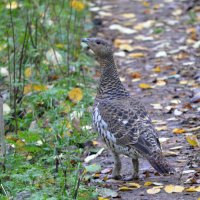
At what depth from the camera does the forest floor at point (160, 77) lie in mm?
6395

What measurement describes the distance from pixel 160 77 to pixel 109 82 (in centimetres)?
325

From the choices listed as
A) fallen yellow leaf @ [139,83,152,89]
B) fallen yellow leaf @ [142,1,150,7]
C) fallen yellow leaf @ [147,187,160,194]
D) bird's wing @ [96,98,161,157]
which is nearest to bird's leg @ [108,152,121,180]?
bird's wing @ [96,98,161,157]

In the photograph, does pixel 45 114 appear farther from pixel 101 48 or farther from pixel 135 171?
pixel 135 171

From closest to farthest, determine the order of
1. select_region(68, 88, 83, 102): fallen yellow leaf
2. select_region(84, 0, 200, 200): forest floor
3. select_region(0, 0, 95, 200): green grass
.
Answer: select_region(0, 0, 95, 200): green grass, select_region(84, 0, 200, 200): forest floor, select_region(68, 88, 83, 102): fallen yellow leaf

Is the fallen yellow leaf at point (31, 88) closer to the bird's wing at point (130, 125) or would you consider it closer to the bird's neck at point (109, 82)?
the bird's neck at point (109, 82)

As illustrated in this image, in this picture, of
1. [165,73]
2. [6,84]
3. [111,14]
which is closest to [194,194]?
[6,84]

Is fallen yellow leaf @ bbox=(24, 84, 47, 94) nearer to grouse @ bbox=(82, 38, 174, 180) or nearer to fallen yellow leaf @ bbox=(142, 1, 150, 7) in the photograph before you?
grouse @ bbox=(82, 38, 174, 180)

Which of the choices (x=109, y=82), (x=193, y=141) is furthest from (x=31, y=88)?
(x=193, y=141)

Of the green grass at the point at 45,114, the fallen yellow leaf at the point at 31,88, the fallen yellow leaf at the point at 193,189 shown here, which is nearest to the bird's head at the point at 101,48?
the green grass at the point at 45,114

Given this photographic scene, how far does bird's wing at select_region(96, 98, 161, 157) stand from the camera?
619cm

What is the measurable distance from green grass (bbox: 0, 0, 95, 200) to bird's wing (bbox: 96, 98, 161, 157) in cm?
46

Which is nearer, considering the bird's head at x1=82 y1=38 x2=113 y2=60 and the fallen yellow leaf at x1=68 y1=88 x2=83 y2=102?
the bird's head at x1=82 y1=38 x2=113 y2=60

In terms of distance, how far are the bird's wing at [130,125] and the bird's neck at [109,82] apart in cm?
18

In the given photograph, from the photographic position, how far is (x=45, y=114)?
829 centimetres
